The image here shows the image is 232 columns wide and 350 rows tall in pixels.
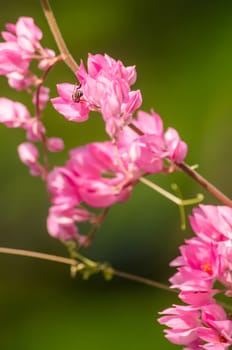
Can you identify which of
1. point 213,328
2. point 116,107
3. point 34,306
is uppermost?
point 34,306

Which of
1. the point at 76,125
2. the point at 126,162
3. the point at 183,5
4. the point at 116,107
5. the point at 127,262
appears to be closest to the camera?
the point at 116,107

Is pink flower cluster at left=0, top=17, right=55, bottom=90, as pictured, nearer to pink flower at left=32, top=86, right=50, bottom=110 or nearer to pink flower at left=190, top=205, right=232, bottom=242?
pink flower at left=32, top=86, right=50, bottom=110

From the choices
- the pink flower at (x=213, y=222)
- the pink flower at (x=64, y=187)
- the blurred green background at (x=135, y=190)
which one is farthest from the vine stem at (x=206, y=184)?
the blurred green background at (x=135, y=190)

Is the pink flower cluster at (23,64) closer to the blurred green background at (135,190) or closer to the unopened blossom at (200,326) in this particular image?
the unopened blossom at (200,326)

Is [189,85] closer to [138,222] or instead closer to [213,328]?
[138,222]

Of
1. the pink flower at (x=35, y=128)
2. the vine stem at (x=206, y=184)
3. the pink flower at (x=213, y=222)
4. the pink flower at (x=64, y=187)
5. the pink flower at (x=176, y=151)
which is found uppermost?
the pink flower at (x=35, y=128)

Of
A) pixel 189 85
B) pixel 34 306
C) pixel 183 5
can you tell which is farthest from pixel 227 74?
pixel 34 306

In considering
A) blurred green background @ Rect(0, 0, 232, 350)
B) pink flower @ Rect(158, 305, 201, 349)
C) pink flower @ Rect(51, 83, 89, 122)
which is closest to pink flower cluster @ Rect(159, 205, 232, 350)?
pink flower @ Rect(158, 305, 201, 349)

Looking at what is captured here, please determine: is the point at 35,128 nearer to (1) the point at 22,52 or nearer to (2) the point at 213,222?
(1) the point at 22,52
